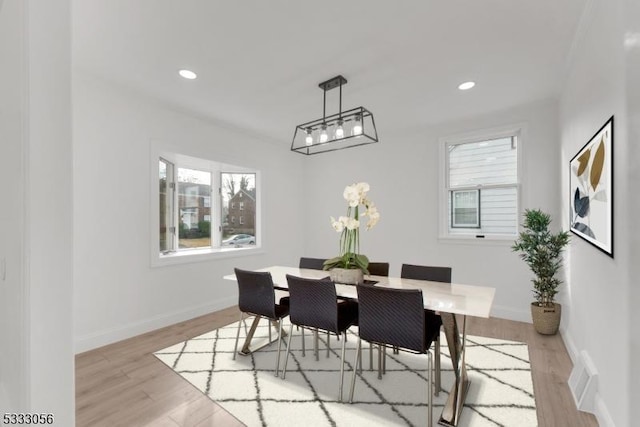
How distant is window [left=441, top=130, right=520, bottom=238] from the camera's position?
3832mm

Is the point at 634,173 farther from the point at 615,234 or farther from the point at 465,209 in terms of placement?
the point at 465,209

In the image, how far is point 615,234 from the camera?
5.16 ft

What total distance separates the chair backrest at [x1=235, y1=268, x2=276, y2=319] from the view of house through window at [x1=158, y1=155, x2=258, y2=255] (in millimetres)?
1801

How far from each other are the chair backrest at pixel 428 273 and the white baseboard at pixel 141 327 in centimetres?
257

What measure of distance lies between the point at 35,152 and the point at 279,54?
177 centimetres

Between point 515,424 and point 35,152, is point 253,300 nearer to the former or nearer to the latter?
point 35,152

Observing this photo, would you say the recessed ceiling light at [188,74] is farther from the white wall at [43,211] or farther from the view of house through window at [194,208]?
the view of house through window at [194,208]

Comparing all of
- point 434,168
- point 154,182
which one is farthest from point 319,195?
point 154,182

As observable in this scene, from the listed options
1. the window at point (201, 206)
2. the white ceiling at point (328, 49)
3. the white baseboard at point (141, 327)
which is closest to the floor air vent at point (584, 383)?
the white ceiling at point (328, 49)

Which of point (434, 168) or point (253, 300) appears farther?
point (434, 168)

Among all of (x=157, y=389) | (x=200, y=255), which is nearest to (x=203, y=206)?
(x=200, y=255)

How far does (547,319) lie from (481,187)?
1656mm

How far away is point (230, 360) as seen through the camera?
8.91 ft

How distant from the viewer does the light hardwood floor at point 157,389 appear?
1929 millimetres
